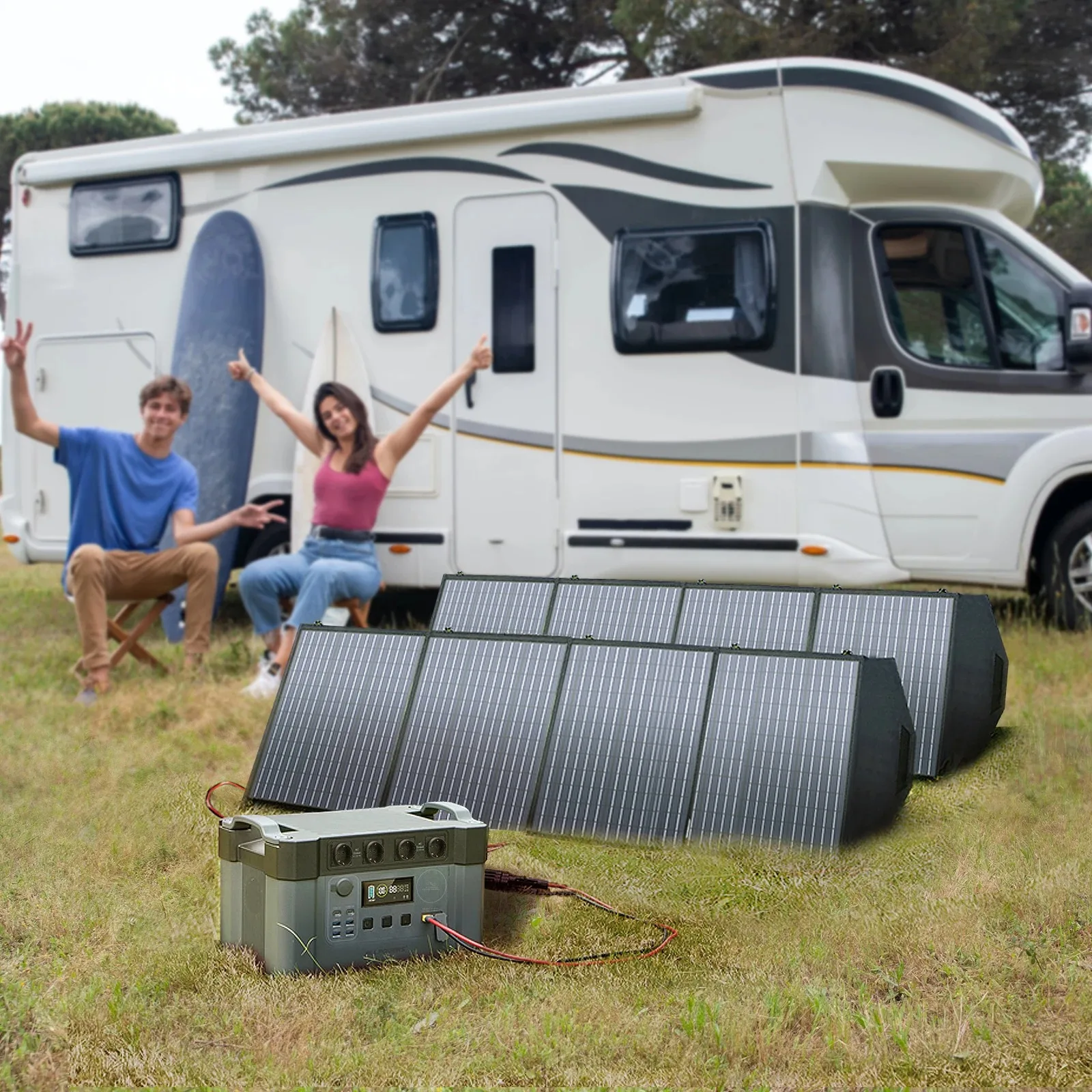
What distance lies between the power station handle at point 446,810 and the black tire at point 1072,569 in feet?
16.4

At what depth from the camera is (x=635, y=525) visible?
7.35 metres

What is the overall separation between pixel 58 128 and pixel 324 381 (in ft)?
73.5

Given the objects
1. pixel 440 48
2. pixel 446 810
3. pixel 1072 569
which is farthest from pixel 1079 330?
pixel 440 48

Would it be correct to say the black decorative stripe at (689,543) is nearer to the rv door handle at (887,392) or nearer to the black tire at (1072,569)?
the rv door handle at (887,392)

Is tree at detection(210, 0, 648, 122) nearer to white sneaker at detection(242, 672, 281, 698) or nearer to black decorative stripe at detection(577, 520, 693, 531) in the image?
black decorative stripe at detection(577, 520, 693, 531)

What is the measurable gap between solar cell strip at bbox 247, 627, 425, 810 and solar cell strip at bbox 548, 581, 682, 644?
753 mm

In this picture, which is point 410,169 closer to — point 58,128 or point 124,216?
point 124,216

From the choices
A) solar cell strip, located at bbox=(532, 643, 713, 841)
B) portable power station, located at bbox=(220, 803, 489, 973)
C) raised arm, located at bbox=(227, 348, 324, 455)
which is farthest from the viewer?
raised arm, located at bbox=(227, 348, 324, 455)

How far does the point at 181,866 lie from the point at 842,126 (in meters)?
5.27

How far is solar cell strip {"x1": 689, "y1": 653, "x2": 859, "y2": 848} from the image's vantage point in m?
3.62

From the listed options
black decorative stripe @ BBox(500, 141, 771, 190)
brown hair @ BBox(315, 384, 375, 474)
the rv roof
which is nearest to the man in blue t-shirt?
brown hair @ BBox(315, 384, 375, 474)

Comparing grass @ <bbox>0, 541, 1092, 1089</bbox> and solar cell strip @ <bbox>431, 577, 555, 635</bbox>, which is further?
solar cell strip @ <bbox>431, 577, 555, 635</bbox>

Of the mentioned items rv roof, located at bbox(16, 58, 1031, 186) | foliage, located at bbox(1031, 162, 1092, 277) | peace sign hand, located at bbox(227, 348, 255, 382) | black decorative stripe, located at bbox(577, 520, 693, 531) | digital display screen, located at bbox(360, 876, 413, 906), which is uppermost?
foliage, located at bbox(1031, 162, 1092, 277)

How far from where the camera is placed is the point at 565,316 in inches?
295
